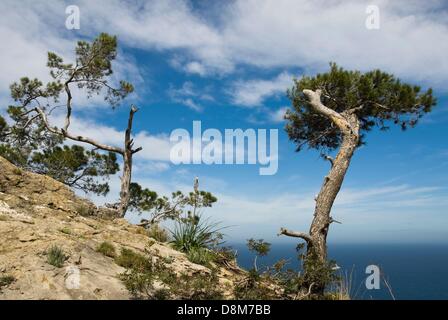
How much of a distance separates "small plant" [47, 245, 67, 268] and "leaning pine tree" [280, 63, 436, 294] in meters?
5.98

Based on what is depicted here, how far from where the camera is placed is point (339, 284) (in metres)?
8.34

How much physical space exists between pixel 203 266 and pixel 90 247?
8.69ft

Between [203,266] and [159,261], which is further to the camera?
[203,266]

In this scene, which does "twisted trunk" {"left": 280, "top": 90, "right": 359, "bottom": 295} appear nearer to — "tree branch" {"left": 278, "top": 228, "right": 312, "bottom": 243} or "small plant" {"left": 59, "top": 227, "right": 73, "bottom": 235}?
"tree branch" {"left": 278, "top": 228, "right": 312, "bottom": 243}

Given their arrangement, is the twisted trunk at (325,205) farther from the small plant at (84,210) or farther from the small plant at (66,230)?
the small plant at (84,210)

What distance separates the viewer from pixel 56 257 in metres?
6.58

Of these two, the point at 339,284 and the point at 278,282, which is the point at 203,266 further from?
the point at 339,284

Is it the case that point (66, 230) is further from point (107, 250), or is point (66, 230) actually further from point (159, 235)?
point (159, 235)

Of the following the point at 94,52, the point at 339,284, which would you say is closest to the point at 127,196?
the point at 94,52
